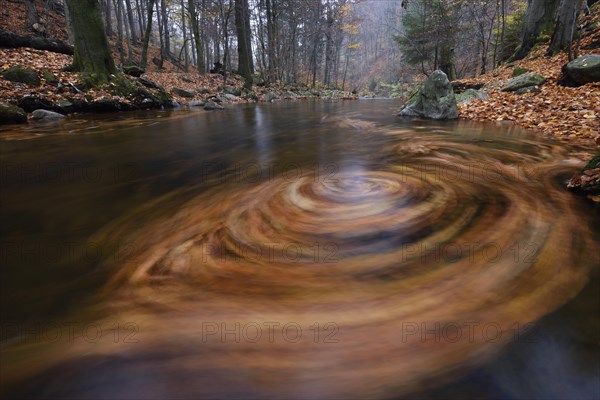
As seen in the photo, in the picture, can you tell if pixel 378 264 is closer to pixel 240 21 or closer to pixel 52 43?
pixel 52 43

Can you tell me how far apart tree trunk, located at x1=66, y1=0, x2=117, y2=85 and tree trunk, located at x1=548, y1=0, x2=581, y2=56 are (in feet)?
43.6

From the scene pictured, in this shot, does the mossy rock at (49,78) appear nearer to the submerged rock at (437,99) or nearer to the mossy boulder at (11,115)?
the mossy boulder at (11,115)

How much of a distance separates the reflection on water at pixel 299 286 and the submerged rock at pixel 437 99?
5024 mm

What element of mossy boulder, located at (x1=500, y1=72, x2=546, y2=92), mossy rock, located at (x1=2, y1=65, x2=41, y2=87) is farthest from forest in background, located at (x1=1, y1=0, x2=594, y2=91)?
mossy rock, located at (x1=2, y1=65, x2=41, y2=87)

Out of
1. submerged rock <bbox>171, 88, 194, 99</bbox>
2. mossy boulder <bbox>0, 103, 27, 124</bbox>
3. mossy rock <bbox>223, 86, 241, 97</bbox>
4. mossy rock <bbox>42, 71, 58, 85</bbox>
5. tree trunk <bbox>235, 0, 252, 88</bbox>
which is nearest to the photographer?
mossy boulder <bbox>0, 103, 27, 124</bbox>

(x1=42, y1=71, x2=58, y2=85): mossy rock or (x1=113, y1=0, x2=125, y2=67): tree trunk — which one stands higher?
(x1=113, y1=0, x2=125, y2=67): tree trunk

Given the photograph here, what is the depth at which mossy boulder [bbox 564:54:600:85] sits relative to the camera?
20.8ft

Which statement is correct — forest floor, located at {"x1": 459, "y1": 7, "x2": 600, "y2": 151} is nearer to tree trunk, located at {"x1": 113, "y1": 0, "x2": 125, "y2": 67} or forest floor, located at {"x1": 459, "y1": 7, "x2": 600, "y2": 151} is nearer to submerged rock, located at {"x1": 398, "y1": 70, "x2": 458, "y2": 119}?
submerged rock, located at {"x1": 398, "y1": 70, "x2": 458, "y2": 119}

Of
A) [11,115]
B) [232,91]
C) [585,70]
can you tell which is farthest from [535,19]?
[11,115]

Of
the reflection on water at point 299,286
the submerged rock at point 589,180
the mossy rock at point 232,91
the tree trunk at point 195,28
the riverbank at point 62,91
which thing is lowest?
the reflection on water at point 299,286

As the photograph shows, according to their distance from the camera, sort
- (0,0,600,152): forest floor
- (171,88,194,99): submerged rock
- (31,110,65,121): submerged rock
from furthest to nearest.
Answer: (171,88,194,99): submerged rock
(31,110,65,121): submerged rock
(0,0,600,152): forest floor

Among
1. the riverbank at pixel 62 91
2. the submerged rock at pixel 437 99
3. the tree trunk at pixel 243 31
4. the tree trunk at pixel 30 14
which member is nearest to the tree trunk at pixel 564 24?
the submerged rock at pixel 437 99

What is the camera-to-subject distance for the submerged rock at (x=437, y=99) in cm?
741

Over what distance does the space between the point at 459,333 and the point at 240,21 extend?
21557mm
